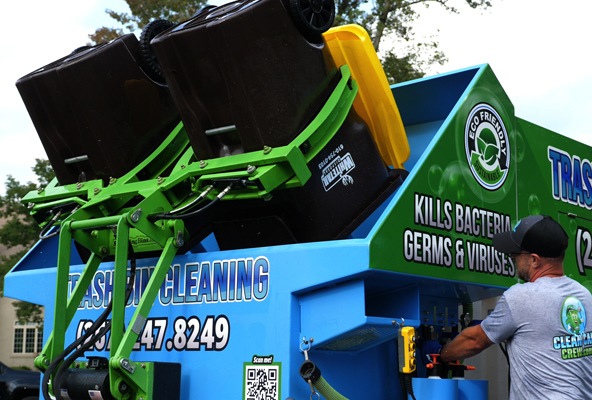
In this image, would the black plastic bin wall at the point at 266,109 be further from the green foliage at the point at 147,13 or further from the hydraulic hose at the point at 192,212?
the green foliage at the point at 147,13

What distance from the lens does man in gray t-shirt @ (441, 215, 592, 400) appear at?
2590 millimetres

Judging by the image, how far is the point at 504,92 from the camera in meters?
3.77

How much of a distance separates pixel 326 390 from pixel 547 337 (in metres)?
0.84

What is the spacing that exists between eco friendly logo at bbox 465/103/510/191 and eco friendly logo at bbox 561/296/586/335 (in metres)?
0.90

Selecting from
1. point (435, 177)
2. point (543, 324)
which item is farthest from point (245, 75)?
point (543, 324)

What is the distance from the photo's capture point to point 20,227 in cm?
2000

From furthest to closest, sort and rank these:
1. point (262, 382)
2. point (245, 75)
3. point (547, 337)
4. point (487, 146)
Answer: point (487, 146) → point (245, 75) → point (262, 382) → point (547, 337)

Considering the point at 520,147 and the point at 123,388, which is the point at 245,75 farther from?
the point at 520,147

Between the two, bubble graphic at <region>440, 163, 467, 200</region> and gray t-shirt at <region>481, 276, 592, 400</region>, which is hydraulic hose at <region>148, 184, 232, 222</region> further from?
gray t-shirt at <region>481, 276, 592, 400</region>

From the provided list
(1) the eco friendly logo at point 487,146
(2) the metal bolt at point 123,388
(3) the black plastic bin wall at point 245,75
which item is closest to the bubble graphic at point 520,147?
(1) the eco friendly logo at point 487,146

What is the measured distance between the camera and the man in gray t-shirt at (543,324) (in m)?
2.59

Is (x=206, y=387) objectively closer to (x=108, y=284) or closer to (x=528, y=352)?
(x=108, y=284)

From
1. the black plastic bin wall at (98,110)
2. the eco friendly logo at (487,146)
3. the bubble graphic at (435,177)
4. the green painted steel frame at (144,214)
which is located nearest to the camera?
the green painted steel frame at (144,214)

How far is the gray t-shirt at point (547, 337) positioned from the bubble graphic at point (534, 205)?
110 cm
